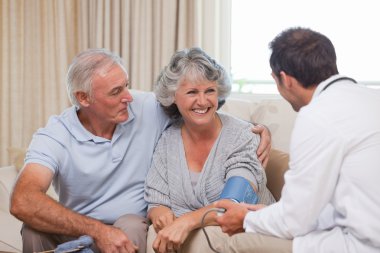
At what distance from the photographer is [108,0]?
3.01m

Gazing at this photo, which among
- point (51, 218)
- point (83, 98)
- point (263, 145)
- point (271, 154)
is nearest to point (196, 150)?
point (263, 145)

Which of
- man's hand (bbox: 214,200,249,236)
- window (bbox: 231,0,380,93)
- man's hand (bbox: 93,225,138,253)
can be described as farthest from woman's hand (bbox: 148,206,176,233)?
window (bbox: 231,0,380,93)

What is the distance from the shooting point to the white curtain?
2936 mm

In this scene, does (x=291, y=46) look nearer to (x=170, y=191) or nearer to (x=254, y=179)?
(x=254, y=179)

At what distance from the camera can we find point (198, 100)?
185cm

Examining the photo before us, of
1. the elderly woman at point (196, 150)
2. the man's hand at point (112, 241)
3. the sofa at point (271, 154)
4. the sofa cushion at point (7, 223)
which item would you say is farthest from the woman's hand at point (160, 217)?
the sofa cushion at point (7, 223)

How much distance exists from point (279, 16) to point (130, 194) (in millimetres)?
1565

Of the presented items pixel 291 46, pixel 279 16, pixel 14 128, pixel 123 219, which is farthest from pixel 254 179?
pixel 14 128

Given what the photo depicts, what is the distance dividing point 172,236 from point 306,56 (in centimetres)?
73

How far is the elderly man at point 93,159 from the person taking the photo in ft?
5.73

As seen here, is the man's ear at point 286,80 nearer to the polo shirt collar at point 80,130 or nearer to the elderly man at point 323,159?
the elderly man at point 323,159

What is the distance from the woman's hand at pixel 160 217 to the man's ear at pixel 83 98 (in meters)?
0.49

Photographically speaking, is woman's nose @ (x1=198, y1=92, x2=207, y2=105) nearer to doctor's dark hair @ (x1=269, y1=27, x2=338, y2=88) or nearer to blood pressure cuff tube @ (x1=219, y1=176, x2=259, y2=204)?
blood pressure cuff tube @ (x1=219, y1=176, x2=259, y2=204)

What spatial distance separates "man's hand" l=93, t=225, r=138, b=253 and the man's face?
1.46ft
